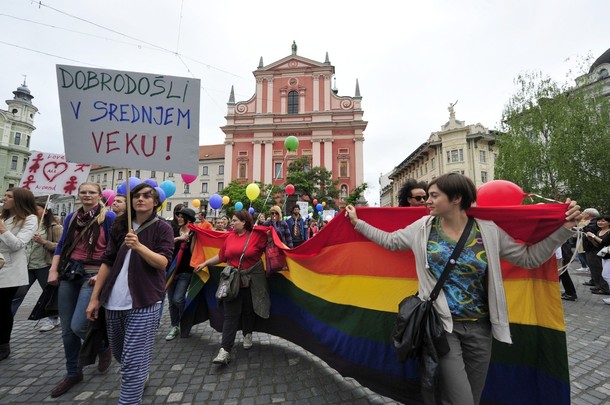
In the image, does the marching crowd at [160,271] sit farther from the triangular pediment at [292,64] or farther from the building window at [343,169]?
the triangular pediment at [292,64]

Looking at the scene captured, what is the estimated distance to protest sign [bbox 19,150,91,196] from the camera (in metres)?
4.82

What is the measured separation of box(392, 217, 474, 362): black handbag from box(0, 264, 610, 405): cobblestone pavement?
1.33m

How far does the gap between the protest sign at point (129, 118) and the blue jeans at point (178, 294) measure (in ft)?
8.26

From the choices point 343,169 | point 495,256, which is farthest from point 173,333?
point 343,169

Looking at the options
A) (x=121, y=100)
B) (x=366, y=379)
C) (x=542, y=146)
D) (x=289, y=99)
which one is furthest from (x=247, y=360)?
(x=289, y=99)

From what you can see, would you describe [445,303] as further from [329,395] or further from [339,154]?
[339,154]

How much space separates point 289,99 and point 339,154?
1086cm

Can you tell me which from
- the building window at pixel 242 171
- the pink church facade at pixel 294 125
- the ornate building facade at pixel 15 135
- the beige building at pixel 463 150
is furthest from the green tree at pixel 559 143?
the ornate building facade at pixel 15 135

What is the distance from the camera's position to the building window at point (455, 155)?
38.7m

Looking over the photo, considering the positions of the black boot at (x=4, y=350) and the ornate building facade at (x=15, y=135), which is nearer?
the black boot at (x=4, y=350)

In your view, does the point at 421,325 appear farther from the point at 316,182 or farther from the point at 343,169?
the point at 343,169

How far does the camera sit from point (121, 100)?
2.49 metres

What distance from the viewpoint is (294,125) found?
39.5 meters

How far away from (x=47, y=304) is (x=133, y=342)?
68.7 inches
